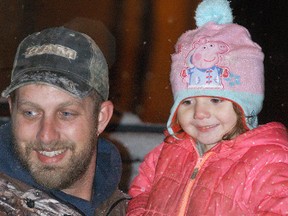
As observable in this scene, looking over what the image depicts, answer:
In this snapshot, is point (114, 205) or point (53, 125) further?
point (114, 205)

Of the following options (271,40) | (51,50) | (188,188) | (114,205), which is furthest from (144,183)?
(271,40)

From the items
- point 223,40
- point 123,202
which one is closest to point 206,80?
point 223,40

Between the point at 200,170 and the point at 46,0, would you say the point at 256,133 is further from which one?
the point at 46,0

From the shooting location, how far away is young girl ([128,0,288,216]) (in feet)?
9.05

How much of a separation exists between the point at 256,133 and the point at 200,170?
312 millimetres

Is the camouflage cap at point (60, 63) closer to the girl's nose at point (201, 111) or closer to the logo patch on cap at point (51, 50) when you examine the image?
the logo patch on cap at point (51, 50)

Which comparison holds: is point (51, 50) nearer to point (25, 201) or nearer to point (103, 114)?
point (103, 114)

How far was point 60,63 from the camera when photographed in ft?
9.53

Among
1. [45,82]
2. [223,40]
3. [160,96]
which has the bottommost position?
[160,96]

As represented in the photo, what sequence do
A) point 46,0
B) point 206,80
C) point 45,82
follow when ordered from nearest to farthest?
point 45,82
point 206,80
point 46,0

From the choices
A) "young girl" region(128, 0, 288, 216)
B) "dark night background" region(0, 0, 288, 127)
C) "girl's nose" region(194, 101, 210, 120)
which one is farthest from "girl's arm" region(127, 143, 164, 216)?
"dark night background" region(0, 0, 288, 127)

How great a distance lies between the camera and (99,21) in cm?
649

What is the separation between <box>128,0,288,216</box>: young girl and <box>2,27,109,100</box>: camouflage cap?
1.46 feet

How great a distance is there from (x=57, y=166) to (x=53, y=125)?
19 cm
